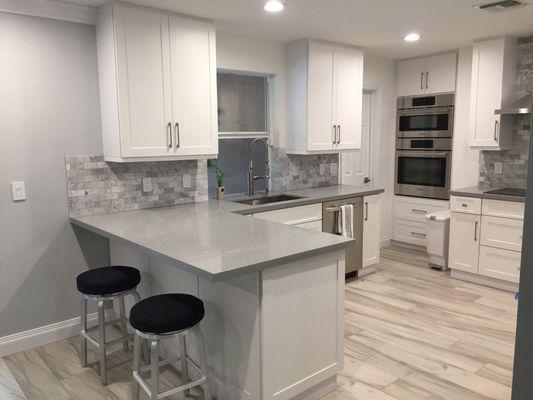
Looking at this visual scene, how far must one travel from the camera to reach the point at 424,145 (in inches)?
209

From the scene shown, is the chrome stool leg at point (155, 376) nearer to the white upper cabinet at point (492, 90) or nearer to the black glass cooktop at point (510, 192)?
the black glass cooktop at point (510, 192)

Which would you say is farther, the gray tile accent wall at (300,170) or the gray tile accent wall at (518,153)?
the gray tile accent wall at (300,170)

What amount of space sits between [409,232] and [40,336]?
13.9 feet

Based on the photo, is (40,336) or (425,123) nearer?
(40,336)

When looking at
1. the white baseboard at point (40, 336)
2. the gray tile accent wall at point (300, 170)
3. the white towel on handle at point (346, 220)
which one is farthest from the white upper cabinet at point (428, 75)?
the white baseboard at point (40, 336)

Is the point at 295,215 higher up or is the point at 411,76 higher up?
the point at 411,76

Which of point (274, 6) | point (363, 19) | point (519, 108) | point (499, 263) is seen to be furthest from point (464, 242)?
point (274, 6)

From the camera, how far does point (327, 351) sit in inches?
96.1

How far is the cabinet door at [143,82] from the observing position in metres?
2.97

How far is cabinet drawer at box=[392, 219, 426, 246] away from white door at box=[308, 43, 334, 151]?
1899 millimetres

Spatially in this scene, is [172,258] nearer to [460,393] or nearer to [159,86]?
[159,86]

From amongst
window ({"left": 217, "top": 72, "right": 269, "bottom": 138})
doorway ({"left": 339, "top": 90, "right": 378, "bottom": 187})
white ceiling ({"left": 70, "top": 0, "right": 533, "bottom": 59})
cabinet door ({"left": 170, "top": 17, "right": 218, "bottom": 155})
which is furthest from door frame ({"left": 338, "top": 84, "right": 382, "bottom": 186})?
cabinet door ({"left": 170, "top": 17, "right": 218, "bottom": 155})

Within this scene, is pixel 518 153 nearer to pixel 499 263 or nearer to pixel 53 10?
pixel 499 263

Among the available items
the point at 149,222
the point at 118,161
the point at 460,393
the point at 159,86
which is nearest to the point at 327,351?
the point at 460,393
